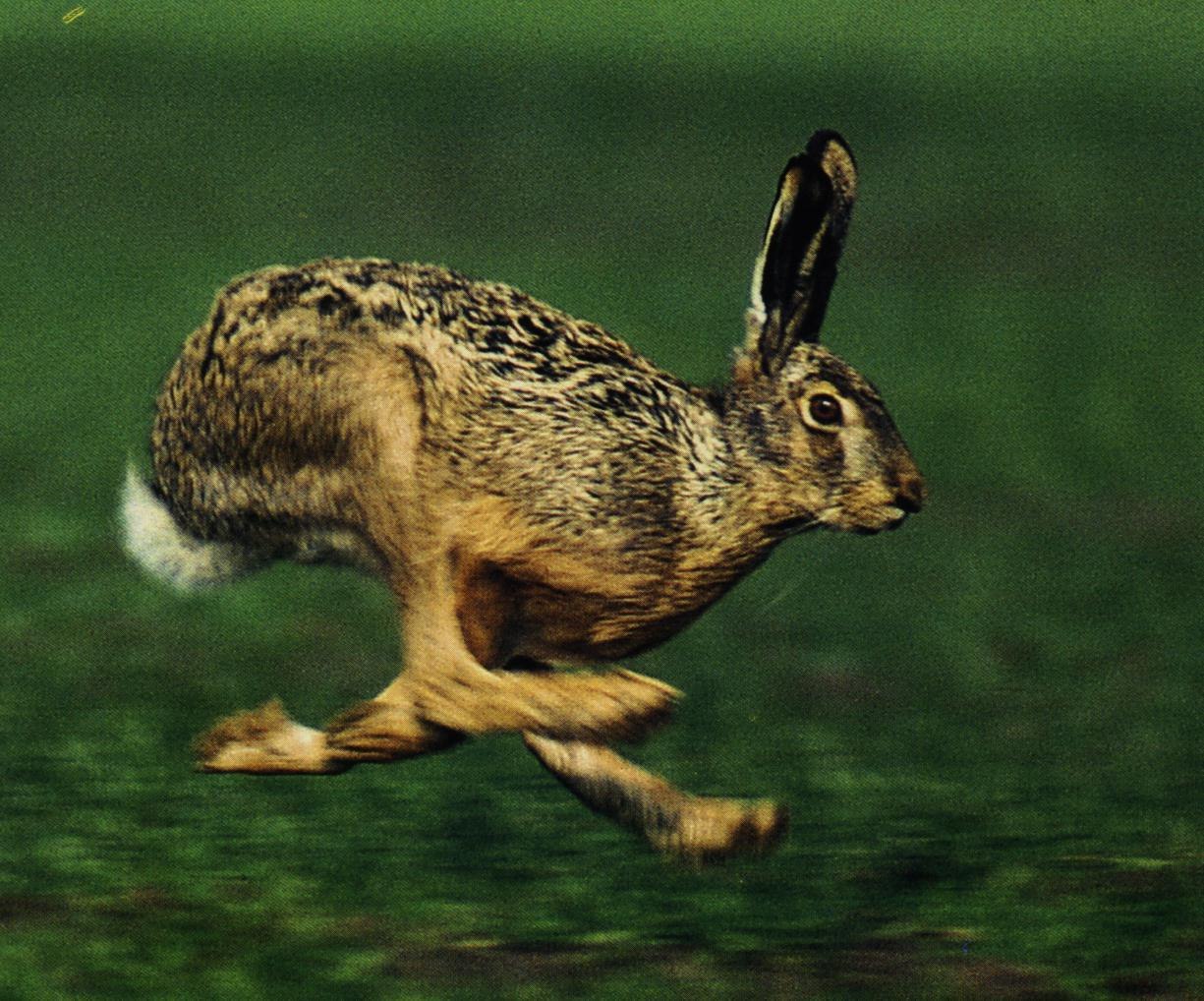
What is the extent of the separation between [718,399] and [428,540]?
648 millimetres

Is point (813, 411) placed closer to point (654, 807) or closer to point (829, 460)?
point (829, 460)

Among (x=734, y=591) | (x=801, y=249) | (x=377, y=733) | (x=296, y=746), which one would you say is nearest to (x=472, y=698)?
(x=377, y=733)

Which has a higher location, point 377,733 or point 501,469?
point 501,469

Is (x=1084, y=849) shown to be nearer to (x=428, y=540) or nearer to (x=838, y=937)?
(x=838, y=937)

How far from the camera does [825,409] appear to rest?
5.56 m

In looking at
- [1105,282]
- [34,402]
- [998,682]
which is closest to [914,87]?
[1105,282]

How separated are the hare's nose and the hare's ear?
340 millimetres

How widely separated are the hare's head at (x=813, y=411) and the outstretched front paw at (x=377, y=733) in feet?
2.53

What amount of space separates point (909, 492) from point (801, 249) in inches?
19.6

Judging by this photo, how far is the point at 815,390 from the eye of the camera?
5570mm

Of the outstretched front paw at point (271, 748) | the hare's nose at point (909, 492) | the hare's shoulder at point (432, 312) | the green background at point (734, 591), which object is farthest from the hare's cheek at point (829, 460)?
the outstretched front paw at point (271, 748)

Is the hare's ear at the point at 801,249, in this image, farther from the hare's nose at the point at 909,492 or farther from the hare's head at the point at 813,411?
the hare's nose at the point at 909,492

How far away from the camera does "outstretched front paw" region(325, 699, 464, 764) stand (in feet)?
17.8

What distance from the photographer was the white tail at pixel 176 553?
578 centimetres
